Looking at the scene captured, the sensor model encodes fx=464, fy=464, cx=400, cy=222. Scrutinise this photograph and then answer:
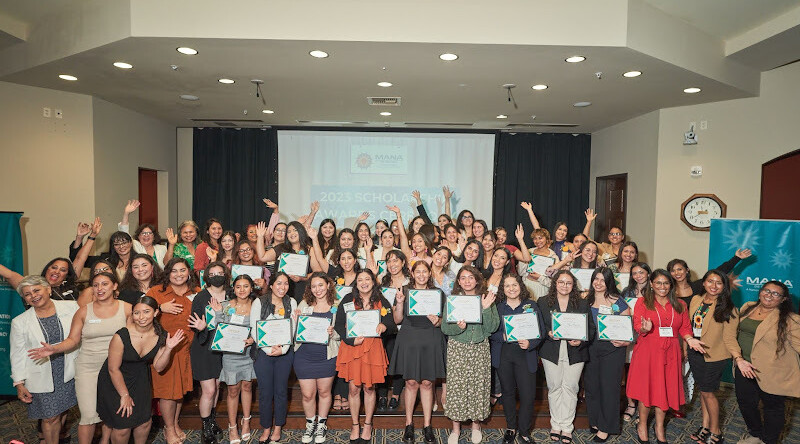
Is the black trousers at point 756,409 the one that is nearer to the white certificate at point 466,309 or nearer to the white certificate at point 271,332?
the white certificate at point 466,309

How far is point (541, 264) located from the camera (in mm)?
4934

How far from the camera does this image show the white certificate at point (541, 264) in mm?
4914

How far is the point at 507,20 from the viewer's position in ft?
13.0

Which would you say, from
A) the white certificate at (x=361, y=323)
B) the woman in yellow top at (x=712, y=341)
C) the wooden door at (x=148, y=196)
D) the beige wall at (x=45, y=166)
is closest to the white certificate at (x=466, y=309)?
the white certificate at (x=361, y=323)

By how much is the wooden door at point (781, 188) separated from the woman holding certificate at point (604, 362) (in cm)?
334

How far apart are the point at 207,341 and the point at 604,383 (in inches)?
125

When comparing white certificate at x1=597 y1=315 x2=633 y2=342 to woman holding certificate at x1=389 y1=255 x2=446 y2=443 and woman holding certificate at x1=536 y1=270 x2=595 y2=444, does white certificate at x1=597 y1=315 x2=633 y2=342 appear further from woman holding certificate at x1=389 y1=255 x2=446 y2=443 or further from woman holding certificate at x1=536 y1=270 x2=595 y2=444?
woman holding certificate at x1=389 y1=255 x2=446 y2=443

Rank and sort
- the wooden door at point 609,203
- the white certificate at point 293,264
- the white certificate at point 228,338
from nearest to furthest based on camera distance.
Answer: the white certificate at point 228,338, the white certificate at point 293,264, the wooden door at point 609,203

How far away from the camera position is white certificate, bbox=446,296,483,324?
3.52 meters

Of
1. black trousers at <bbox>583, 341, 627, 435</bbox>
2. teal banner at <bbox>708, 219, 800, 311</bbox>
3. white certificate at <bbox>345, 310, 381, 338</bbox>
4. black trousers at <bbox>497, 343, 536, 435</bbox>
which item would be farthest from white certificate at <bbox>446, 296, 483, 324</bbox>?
teal banner at <bbox>708, 219, 800, 311</bbox>

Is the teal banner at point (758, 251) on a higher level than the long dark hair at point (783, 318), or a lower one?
higher

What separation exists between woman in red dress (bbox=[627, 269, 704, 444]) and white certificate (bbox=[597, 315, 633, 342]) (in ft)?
0.38

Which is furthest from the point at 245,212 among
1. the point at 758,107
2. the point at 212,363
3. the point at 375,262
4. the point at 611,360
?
the point at 758,107

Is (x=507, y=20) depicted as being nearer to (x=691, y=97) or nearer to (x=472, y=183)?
(x=691, y=97)
